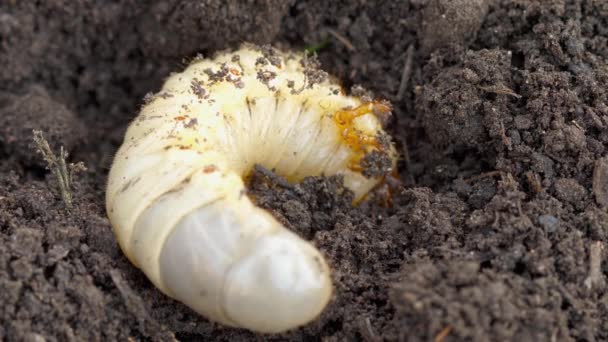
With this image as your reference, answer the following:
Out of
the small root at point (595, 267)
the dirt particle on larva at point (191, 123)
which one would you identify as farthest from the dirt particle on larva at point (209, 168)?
the small root at point (595, 267)

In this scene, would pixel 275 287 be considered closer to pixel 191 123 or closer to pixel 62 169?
pixel 191 123

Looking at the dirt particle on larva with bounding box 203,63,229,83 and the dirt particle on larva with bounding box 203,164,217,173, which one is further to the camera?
the dirt particle on larva with bounding box 203,63,229,83

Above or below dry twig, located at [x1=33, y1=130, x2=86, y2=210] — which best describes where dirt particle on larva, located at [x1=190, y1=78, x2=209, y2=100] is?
above

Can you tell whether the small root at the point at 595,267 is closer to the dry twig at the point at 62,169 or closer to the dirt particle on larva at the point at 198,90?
the dirt particle on larva at the point at 198,90

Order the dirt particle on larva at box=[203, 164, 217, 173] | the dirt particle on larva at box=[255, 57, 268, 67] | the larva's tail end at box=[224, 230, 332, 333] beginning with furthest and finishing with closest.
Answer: the dirt particle on larva at box=[255, 57, 268, 67], the dirt particle on larva at box=[203, 164, 217, 173], the larva's tail end at box=[224, 230, 332, 333]

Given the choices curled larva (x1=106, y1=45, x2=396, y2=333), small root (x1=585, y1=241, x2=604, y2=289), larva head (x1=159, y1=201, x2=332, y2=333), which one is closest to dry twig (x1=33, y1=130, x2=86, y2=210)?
curled larva (x1=106, y1=45, x2=396, y2=333)

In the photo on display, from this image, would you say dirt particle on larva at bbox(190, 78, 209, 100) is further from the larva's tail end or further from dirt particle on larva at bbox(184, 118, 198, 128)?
the larva's tail end

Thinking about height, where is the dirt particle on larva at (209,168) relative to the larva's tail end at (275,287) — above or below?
above

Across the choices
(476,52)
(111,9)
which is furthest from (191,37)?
(476,52)

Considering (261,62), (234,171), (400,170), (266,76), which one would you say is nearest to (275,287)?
(234,171)
